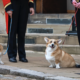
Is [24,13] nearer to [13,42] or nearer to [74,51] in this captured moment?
[13,42]

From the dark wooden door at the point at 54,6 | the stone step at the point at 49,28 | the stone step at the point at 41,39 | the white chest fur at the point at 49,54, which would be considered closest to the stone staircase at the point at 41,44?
the stone step at the point at 41,39

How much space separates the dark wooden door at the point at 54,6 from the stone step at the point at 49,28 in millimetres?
1856

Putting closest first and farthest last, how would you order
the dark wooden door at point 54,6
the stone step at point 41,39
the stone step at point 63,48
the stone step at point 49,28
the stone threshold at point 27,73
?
the stone threshold at point 27,73, the stone step at point 63,48, the stone step at point 41,39, the stone step at point 49,28, the dark wooden door at point 54,6

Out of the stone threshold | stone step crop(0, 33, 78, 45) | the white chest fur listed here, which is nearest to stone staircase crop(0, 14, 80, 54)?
stone step crop(0, 33, 78, 45)

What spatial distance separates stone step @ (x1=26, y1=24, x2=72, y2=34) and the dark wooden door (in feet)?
6.09

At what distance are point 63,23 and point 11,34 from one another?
11.1 ft

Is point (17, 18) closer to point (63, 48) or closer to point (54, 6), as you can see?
point (63, 48)

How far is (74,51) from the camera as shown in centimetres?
549

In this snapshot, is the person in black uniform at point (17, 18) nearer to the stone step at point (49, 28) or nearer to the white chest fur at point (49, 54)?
the white chest fur at point (49, 54)

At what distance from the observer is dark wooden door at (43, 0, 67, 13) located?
28.2ft

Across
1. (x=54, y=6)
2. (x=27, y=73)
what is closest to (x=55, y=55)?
(x=27, y=73)

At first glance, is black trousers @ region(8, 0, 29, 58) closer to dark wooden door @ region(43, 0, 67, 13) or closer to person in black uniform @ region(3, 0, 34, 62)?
person in black uniform @ region(3, 0, 34, 62)

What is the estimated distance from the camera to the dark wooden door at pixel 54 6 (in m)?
8.61

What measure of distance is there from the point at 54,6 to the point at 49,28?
228cm
